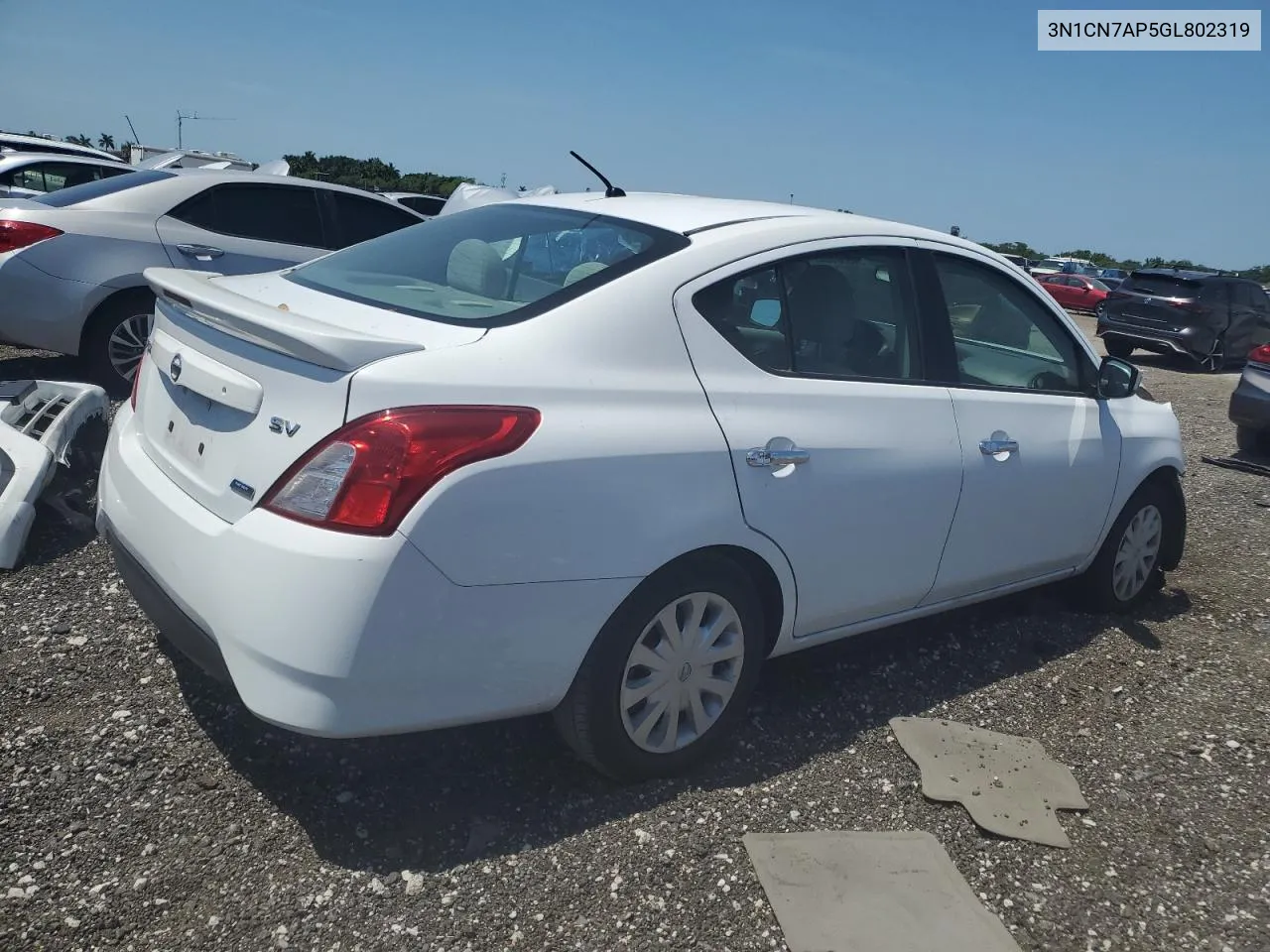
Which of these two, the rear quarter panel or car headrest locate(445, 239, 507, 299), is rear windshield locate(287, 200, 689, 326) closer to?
car headrest locate(445, 239, 507, 299)

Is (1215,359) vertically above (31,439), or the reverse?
(31,439)

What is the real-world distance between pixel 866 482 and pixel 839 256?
30.6 inches

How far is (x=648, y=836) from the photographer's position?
2.84 metres

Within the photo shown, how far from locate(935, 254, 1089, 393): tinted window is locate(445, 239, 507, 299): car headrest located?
1613 mm

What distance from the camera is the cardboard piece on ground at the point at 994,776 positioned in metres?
3.16

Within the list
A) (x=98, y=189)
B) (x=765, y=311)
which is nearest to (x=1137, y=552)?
(x=765, y=311)

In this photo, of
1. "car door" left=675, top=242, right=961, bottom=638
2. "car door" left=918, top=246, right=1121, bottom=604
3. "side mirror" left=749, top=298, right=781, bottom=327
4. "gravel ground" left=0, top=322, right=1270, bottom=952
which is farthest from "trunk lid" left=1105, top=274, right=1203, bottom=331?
"side mirror" left=749, top=298, right=781, bottom=327

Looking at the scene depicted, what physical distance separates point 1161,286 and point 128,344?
1600 centimetres

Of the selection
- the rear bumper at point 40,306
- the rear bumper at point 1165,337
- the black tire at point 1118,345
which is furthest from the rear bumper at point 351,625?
the black tire at point 1118,345

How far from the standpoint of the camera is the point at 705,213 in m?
3.44

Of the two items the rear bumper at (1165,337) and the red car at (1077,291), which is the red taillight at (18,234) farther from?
the red car at (1077,291)

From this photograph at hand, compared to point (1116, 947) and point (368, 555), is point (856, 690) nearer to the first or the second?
point (1116, 947)

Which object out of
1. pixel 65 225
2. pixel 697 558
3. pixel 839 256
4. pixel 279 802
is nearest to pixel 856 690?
pixel 697 558

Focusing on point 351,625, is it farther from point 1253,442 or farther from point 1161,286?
point 1161,286
